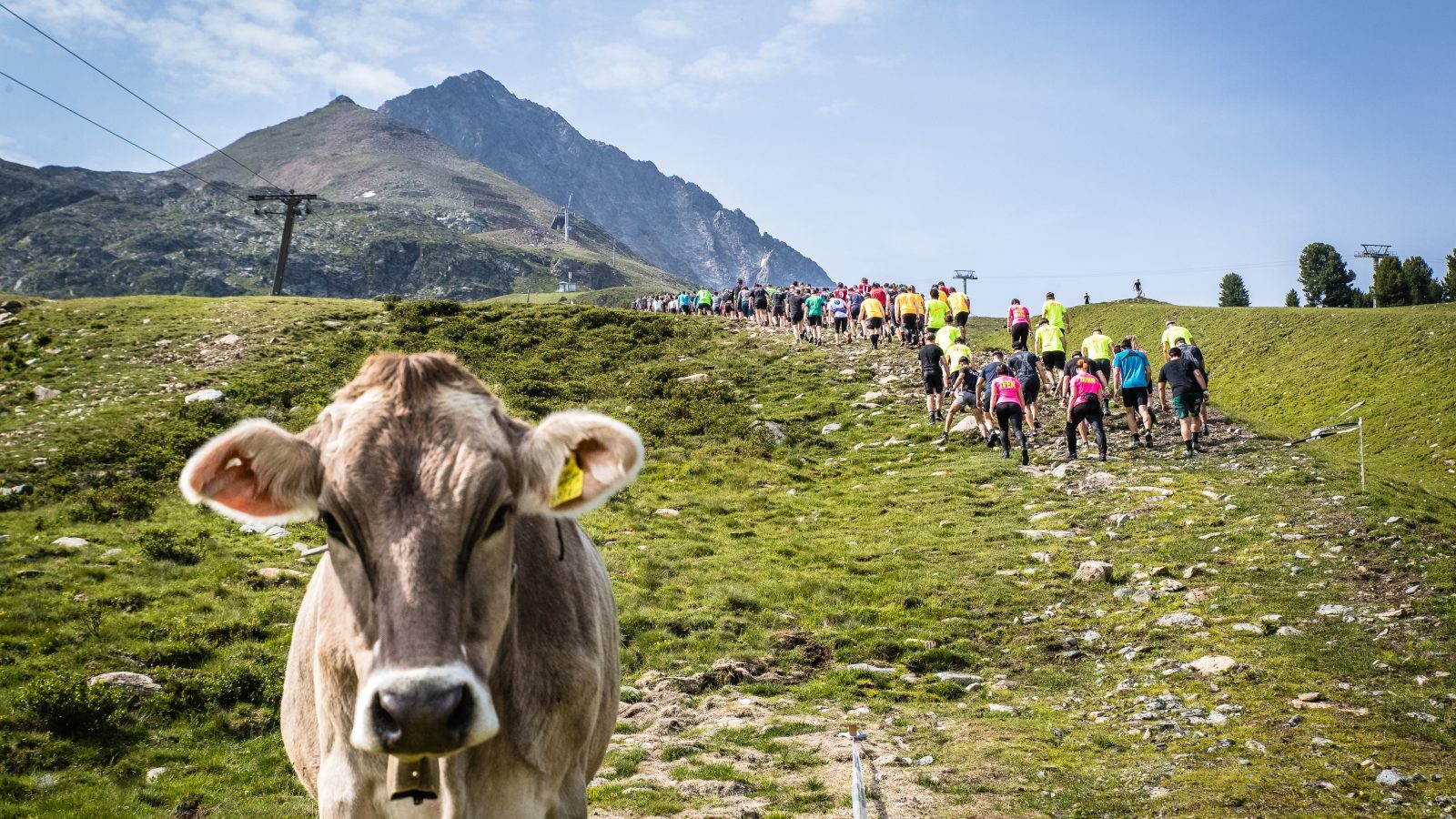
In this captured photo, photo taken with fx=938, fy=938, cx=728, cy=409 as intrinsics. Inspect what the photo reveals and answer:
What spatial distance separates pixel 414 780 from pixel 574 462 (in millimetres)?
1387

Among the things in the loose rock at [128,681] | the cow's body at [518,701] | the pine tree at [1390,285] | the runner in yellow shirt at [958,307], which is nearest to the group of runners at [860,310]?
the runner in yellow shirt at [958,307]

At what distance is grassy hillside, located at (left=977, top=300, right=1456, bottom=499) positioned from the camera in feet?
93.0

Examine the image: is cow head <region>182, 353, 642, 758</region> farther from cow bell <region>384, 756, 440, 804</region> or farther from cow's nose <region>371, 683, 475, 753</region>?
cow bell <region>384, 756, 440, 804</region>

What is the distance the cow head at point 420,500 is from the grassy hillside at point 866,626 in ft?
20.1

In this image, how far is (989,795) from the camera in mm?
9008

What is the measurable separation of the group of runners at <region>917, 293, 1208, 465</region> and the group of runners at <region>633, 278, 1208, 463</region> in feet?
0.08

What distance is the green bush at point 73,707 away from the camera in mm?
10453

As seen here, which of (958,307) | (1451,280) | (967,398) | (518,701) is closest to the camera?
(518,701)

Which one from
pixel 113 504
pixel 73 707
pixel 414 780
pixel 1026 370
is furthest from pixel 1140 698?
pixel 113 504

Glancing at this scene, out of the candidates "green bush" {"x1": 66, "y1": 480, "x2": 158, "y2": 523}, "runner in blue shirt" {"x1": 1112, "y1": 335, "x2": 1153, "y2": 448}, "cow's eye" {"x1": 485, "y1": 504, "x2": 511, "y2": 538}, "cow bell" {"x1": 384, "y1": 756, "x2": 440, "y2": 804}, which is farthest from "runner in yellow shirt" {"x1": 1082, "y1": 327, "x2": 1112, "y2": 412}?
"cow bell" {"x1": 384, "y1": 756, "x2": 440, "y2": 804}

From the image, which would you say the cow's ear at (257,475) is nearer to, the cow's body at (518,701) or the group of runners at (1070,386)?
the cow's body at (518,701)

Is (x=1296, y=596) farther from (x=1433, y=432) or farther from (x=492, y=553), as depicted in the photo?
(x=1433, y=432)

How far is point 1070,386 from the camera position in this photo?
74.9 ft

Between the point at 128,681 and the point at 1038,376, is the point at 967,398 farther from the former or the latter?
the point at 128,681
